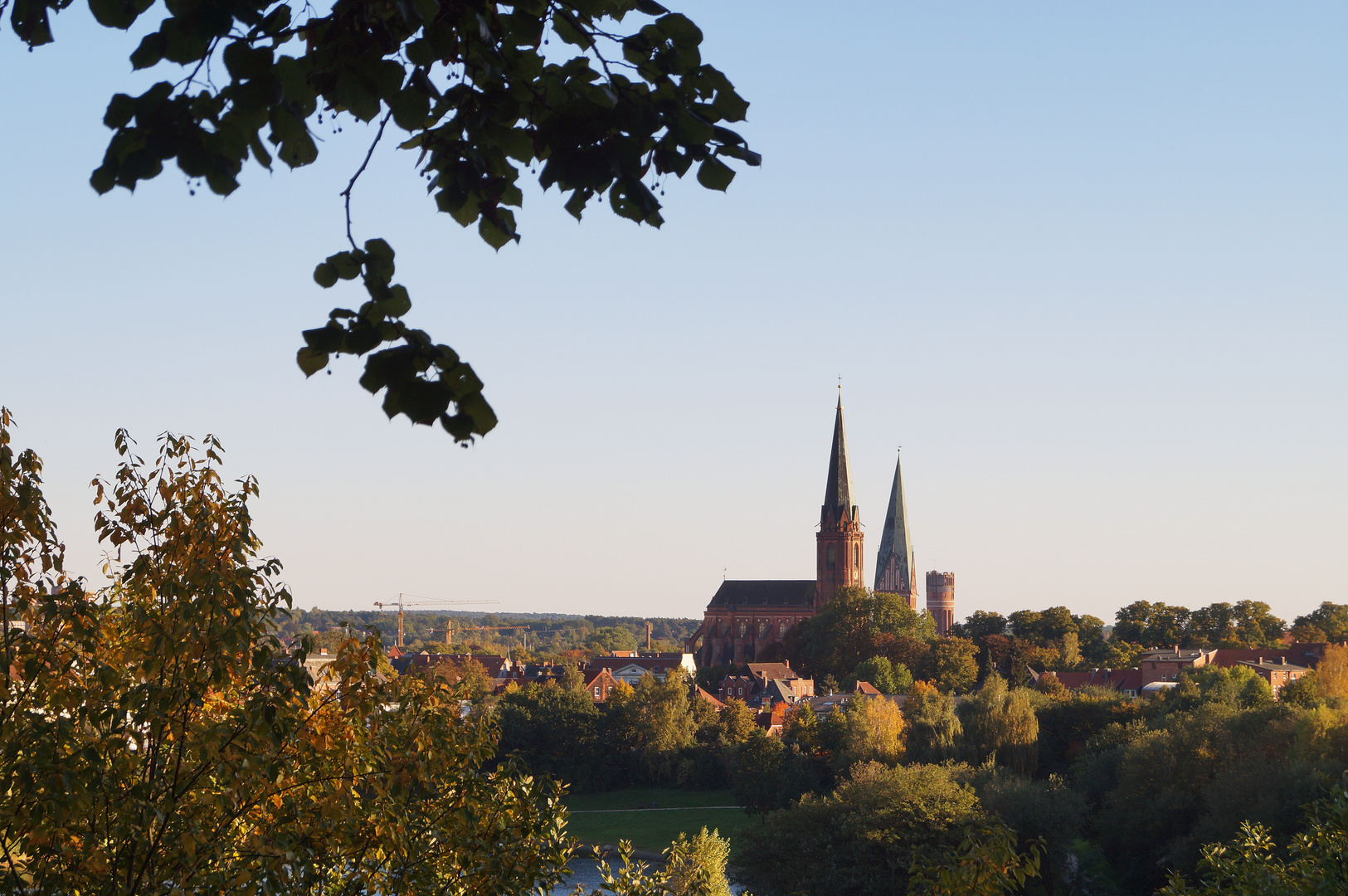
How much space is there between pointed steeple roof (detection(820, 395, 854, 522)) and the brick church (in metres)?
0.09

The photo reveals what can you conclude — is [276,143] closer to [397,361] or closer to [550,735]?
[397,361]

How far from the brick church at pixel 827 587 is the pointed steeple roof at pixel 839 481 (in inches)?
3.5

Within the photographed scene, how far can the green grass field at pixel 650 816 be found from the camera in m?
57.9

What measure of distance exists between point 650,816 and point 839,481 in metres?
69.8

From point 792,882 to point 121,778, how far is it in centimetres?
3448

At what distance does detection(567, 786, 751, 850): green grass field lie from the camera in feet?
190

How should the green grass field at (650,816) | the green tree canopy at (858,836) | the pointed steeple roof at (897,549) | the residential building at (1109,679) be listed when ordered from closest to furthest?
1. the green tree canopy at (858,836)
2. the green grass field at (650,816)
3. the residential building at (1109,679)
4. the pointed steeple roof at (897,549)

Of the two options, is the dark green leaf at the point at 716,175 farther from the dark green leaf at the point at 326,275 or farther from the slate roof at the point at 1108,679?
the slate roof at the point at 1108,679

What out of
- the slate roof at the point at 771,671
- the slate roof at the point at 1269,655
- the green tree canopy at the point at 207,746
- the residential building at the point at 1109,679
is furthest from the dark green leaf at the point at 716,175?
the slate roof at the point at 1269,655

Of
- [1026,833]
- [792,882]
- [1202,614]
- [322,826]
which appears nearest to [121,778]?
[322,826]

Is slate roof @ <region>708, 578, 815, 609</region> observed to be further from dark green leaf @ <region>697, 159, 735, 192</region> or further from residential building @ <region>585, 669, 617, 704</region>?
dark green leaf @ <region>697, 159, 735, 192</region>

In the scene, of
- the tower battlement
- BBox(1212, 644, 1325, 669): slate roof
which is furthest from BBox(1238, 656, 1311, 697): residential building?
the tower battlement

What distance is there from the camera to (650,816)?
207 feet

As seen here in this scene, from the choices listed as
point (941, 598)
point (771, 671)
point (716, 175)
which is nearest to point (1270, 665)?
point (771, 671)
